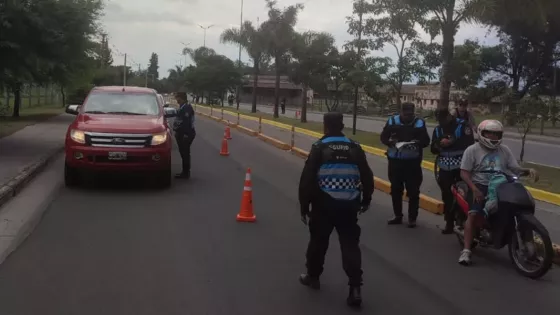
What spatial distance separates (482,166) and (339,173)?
7.96 ft

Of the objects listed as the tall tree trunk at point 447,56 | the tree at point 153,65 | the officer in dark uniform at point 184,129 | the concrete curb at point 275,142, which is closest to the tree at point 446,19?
the tall tree trunk at point 447,56

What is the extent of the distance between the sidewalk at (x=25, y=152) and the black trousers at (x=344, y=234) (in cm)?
625

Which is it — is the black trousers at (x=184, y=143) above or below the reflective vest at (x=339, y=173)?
below

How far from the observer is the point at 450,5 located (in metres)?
20.0

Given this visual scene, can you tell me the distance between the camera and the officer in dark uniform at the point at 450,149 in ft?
28.5

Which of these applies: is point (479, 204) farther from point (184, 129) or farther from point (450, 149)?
point (184, 129)

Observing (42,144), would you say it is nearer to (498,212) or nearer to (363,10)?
(363,10)

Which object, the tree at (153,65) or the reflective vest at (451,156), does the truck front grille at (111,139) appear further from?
the tree at (153,65)

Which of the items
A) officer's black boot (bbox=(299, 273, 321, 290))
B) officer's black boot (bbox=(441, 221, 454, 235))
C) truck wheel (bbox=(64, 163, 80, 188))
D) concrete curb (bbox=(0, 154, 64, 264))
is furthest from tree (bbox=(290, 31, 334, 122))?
officer's black boot (bbox=(299, 273, 321, 290))

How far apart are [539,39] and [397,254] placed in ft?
173

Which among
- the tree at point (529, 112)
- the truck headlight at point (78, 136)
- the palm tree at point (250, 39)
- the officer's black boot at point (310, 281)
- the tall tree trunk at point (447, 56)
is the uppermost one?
the palm tree at point (250, 39)

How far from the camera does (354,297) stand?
5633 mm

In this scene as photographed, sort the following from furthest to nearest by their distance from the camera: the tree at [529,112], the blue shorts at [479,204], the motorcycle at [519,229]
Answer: the tree at [529,112] < the blue shorts at [479,204] < the motorcycle at [519,229]

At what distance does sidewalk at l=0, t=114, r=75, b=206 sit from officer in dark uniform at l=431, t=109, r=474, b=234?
654 centimetres
